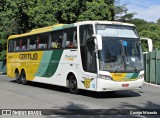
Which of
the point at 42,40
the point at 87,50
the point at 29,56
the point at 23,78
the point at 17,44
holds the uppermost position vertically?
the point at 42,40

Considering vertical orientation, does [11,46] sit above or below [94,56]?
above

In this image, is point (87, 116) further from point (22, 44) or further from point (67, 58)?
point (22, 44)

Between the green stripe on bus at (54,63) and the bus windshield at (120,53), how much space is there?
3.41 metres

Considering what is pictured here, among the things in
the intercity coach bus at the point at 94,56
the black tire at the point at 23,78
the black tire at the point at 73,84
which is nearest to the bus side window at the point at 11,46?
the black tire at the point at 23,78

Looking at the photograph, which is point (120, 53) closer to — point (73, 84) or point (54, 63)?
point (73, 84)

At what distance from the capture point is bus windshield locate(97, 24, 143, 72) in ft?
50.0

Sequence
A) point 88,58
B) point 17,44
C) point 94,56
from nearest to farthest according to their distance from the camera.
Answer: point 94,56
point 88,58
point 17,44

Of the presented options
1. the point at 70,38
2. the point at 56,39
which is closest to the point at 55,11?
the point at 56,39

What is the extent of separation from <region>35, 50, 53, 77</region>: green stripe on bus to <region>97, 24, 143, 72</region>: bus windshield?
4.57 meters

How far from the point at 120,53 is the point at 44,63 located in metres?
5.90

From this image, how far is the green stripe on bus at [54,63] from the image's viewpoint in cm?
1853

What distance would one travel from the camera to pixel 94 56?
50.8 feet

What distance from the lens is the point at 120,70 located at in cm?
1527

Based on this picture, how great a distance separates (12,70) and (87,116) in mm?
15243
